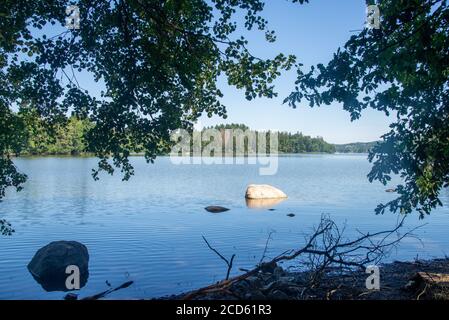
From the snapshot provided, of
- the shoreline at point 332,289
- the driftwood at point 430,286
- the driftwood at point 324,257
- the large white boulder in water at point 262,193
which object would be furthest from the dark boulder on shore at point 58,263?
the large white boulder in water at point 262,193

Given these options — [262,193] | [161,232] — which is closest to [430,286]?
[161,232]

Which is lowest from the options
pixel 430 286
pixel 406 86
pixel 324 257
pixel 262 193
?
pixel 262 193

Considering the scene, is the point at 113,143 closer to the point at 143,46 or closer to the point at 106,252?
the point at 143,46

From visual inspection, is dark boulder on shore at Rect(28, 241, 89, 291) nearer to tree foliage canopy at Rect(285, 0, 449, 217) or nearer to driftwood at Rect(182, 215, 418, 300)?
driftwood at Rect(182, 215, 418, 300)

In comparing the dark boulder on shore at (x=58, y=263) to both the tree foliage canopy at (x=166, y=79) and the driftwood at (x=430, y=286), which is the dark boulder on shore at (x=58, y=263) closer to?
the tree foliage canopy at (x=166, y=79)

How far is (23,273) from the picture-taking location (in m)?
A: 19.7

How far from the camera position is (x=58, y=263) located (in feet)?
62.2

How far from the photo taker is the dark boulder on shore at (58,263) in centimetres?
1859

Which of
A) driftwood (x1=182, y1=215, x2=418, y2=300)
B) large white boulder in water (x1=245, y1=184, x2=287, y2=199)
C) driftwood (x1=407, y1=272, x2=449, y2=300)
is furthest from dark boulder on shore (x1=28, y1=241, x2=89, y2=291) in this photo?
large white boulder in water (x1=245, y1=184, x2=287, y2=199)

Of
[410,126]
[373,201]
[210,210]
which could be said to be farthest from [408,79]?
[373,201]

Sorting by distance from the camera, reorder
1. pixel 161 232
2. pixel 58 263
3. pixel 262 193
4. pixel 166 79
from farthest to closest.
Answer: pixel 262 193
pixel 161 232
pixel 58 263
pixel 166 79

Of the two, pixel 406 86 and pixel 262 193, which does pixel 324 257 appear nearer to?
pixel 406 86

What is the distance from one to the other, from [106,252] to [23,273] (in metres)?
5.30
